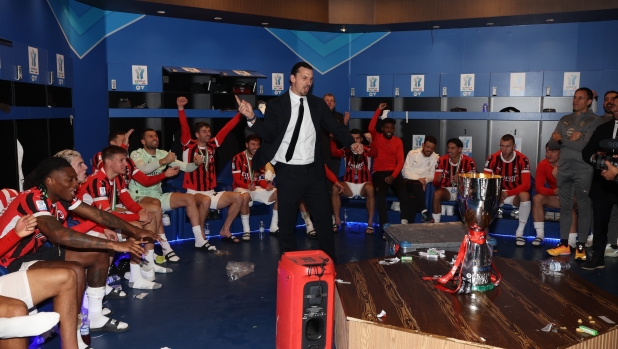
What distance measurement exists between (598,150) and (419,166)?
7.80ft

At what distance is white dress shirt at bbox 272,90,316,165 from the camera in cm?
384

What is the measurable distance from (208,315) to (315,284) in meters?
1.34

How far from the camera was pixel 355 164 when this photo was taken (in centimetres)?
673

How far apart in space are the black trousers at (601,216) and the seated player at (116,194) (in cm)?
357

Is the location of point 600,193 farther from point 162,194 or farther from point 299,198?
point 162,194

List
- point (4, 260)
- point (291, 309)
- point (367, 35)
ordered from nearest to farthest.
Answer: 1. point (291, 309)
2. point (4, 260)
3. point (367, 35)

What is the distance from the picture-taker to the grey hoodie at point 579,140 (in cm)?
493

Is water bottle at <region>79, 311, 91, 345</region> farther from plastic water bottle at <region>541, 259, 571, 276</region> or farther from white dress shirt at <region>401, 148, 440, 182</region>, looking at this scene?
white dress shirt at <region>401, 148, 440, 182</region>

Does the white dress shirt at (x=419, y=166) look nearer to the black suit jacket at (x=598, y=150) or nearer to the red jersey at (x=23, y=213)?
the black suit jacket at (x=598, y=150)

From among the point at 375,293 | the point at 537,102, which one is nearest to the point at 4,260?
the point at 375,293

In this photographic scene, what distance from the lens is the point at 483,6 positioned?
718 centimetres

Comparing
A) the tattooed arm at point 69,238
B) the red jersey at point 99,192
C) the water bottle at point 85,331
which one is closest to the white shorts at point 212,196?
the red jersey at point 99,192

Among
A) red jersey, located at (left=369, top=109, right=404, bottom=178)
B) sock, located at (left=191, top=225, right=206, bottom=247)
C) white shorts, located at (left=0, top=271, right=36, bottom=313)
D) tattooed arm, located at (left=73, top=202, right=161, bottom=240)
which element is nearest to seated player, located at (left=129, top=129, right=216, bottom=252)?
sock, located at (left=191, top=225, right=206, bottom=247)

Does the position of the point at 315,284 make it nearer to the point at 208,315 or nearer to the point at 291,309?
the point at 291,309
